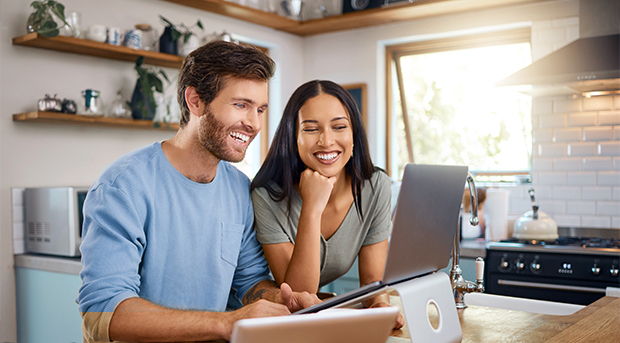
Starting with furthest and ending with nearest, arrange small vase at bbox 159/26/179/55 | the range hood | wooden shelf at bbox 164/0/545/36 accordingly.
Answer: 1. wooden shelf at bbox 164/0/545/36
2. small vase at bbox 159/26/179/55
3. the range hood

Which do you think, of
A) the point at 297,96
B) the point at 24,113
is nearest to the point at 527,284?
the point at 297,96

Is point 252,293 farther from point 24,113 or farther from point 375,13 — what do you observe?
point 375,13

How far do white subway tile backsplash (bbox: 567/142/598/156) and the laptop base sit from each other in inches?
113

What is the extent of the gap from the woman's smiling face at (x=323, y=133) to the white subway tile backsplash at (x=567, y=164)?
2.52m

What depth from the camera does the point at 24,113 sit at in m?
2.98

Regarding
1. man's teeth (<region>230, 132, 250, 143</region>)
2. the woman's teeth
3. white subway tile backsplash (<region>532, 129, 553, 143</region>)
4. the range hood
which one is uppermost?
the range hood

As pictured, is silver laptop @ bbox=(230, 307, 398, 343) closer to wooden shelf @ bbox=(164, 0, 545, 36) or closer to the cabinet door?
the cabinet door

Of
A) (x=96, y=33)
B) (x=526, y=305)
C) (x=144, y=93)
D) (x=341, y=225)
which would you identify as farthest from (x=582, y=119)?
Result: (x=96, y=33)

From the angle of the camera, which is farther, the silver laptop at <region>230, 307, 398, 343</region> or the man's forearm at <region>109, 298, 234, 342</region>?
the man's forearm at <region>109, 298, 234, 342</region>

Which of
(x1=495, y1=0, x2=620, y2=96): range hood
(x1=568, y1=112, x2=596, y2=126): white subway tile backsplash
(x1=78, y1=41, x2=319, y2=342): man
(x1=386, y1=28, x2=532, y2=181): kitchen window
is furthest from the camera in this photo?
(x1=386, y1=28, x2=532, y2=181): kitchen window

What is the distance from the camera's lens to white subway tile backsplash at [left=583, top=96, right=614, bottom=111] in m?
3.61

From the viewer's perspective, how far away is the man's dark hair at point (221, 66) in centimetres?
155

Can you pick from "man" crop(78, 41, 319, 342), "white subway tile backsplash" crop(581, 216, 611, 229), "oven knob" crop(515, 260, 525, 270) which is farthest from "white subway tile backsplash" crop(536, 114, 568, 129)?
"man" crop(78, 41, 319, 342)

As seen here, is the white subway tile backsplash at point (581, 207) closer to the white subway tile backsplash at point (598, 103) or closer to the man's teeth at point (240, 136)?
the white subway tile backsplash at point (598, 103)
